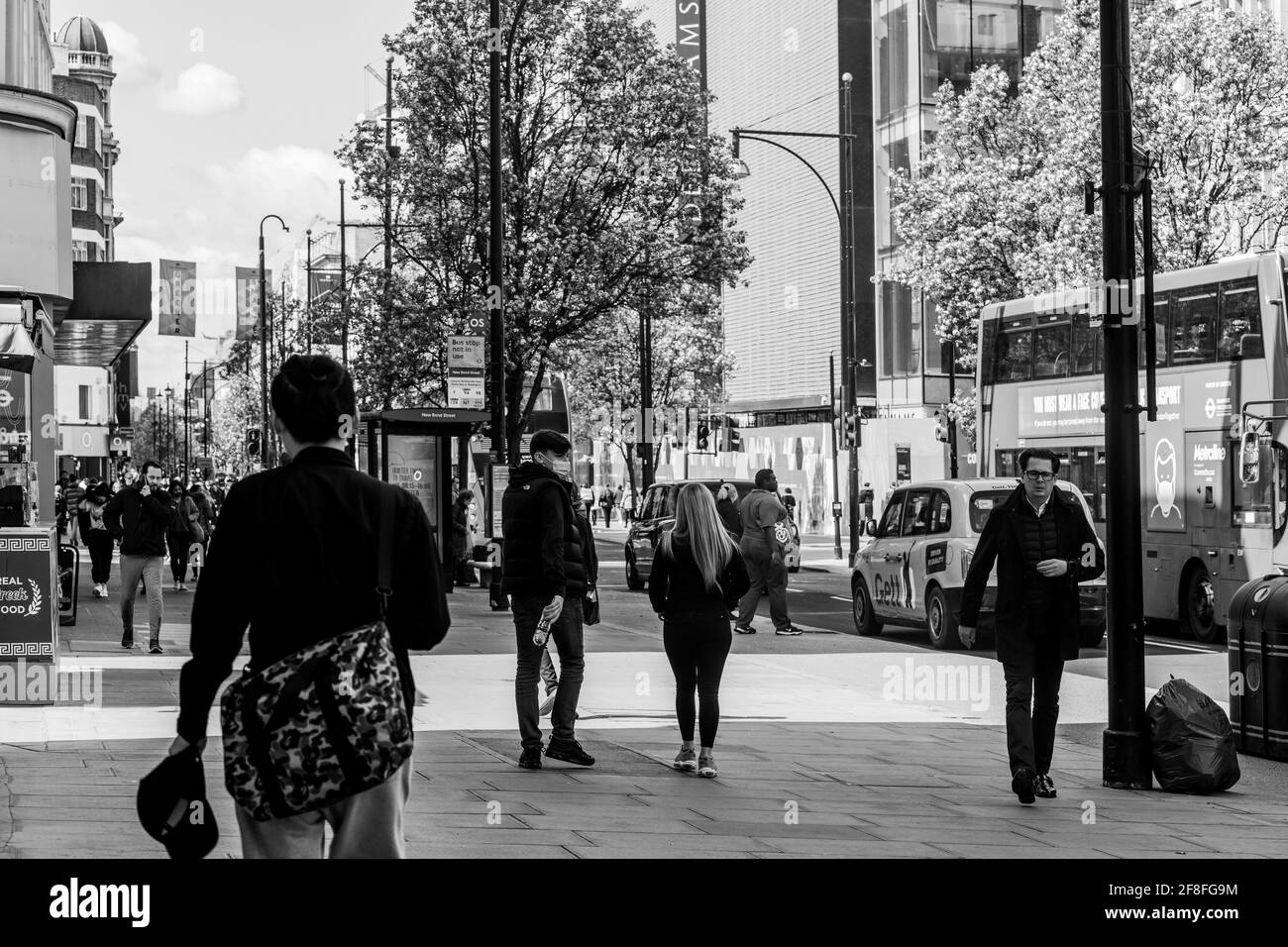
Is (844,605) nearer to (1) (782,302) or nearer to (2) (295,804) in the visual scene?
(2) (295,804)

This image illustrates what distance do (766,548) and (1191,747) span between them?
10.5 meters

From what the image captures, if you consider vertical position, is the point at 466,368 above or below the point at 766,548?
above

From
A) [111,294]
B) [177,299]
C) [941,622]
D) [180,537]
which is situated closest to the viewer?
[941,622]

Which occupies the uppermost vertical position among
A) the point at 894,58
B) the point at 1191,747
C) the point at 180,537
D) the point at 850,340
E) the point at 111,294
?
the point at 894,58

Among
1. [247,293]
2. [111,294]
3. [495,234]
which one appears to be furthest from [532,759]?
[247,293]

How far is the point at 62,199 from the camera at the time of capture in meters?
22.5

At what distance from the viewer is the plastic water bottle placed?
9547mm

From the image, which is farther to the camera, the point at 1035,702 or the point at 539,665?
the point at 539,665

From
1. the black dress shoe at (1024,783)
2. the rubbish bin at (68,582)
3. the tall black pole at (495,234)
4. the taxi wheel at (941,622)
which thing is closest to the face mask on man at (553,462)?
the black dress shoe at (1024,783)

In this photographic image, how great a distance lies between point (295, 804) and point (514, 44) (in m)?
27.4

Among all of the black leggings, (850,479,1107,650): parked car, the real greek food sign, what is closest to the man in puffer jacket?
the black leggings

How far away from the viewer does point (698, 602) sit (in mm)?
9711

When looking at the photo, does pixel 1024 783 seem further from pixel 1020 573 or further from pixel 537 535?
pixel 537 535
